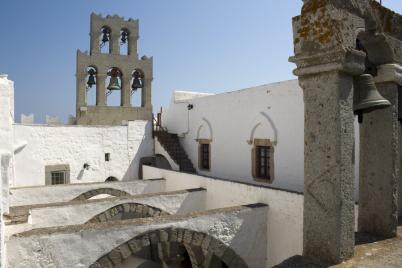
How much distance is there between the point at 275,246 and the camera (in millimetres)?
6074

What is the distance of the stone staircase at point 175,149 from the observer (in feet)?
37.5

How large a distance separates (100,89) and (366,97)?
437 inches

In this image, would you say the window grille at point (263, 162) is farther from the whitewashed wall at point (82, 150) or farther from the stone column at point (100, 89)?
the stone column at point (100, 89)

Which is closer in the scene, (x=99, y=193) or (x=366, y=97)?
(x=366, y=97)

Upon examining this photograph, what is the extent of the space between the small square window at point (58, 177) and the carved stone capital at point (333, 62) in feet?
31.4

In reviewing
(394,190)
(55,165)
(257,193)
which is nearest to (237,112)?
(257,193)

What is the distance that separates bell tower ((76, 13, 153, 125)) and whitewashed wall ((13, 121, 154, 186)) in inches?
56.0

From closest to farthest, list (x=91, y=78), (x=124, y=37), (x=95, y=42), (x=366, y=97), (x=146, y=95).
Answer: (x=366, y=97) → (x=95, y=42) → (x=91, y=78) → (x=124, y=37) → (x=146, y=95)

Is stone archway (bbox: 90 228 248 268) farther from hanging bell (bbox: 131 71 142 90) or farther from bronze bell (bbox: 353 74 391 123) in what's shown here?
hanging bell (bbox: 131 71 142 90)

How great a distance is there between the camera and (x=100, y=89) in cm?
1255

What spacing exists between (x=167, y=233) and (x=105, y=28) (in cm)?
993

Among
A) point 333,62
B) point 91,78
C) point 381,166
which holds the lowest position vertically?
point 381,166

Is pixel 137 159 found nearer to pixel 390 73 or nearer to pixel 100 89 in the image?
pixel 100 89

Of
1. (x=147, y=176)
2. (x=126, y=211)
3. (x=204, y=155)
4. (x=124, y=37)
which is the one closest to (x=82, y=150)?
(x=147, y=176)
